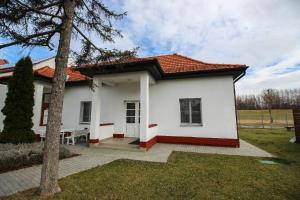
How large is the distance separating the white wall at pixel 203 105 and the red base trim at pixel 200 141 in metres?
0.21

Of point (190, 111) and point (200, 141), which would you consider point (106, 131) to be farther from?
point (200, 141)

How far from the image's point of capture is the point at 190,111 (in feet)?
30.7

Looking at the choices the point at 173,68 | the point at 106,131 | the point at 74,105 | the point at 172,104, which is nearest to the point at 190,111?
the point at 172,104

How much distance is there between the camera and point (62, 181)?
399cm

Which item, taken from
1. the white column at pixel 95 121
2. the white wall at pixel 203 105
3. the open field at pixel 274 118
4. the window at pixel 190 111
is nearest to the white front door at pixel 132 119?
the white wall at pixel 203 105

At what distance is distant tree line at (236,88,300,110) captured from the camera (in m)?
32.2

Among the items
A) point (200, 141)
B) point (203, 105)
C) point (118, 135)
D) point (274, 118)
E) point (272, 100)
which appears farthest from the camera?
point (272, 100)

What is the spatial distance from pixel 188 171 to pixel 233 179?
3.98 ft

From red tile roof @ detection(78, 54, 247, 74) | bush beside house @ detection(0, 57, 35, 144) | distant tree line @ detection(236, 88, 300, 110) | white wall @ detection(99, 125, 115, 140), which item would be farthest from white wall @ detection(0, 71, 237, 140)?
distant tree line @ detection(236, 88, 300, 110)

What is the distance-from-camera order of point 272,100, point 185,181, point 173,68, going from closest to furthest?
point 185,181, point 173,68, point 272,100

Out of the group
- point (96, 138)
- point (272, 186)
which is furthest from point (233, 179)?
point (96, 138)

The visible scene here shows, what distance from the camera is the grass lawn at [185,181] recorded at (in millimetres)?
3357

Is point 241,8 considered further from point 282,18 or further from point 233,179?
point 233,179

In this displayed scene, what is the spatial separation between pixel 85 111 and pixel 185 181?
9266 millimetres
